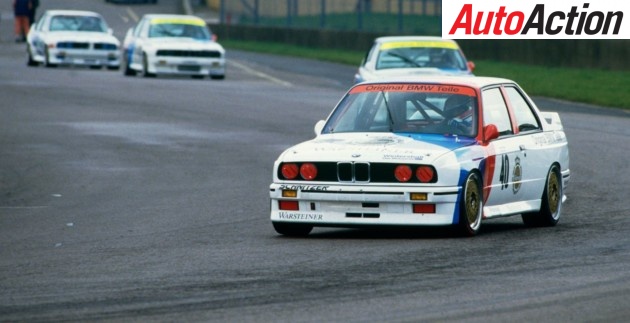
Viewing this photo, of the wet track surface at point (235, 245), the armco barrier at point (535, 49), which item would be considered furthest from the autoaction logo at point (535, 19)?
the wet track surface at point (235, 245)

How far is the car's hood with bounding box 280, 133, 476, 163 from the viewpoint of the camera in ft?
39.0

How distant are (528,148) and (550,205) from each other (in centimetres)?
52

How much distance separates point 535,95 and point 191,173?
1451cm

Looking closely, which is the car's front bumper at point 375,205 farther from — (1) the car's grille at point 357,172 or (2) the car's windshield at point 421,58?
(2) the car's windshield at point 421,58

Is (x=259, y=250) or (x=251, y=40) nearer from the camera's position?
(x=259, y=250)

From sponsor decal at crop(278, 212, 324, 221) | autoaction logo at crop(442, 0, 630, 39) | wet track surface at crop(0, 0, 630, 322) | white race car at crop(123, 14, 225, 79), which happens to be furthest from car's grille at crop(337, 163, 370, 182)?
autoaction logo at crop(442, 0, 630, 39)

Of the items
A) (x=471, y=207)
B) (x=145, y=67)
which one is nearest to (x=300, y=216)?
(x=471, y=207)

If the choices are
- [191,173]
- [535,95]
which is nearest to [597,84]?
[535,95]

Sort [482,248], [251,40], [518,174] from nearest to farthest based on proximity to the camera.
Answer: [482,248], [518,174], [251,40]

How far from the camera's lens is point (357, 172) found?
11.9m

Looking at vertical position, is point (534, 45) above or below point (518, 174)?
below

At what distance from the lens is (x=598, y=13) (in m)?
41.0

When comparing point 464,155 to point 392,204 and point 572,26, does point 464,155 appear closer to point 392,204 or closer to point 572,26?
point 392,204

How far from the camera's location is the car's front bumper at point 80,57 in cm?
3853
